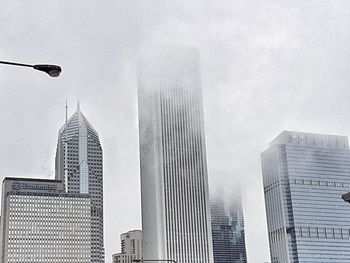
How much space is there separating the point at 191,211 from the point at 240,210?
293ft

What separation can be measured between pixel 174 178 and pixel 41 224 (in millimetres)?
44028

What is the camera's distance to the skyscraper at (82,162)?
17875 centimetres

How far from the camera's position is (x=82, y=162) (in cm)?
18475

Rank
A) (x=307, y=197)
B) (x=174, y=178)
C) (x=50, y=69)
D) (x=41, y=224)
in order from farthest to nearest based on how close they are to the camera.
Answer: (x=41, y=224) → (x=307, y=197) → (x=174, y=178) → (x=50, y=69)

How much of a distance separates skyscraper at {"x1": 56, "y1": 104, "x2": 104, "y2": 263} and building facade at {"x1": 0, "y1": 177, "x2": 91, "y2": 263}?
33.1m

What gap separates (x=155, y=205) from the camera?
3962 inches

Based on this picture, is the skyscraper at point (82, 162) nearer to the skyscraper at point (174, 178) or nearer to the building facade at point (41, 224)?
the building facade at point (41, 224)

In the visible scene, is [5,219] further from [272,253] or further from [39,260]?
[272,253]

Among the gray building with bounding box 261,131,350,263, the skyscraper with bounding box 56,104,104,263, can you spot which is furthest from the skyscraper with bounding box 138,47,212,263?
the skyscraper with bounding box 56,104,104,263

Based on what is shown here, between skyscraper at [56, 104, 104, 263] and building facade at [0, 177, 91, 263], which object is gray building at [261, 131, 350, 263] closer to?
building facade at [0, 177, 91, 263]

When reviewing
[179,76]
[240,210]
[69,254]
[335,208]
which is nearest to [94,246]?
[69,254]

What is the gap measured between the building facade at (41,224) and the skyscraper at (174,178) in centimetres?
3717

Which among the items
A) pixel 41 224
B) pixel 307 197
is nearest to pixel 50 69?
pixel 307 197

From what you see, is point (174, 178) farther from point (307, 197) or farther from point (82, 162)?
point (82, 162)
